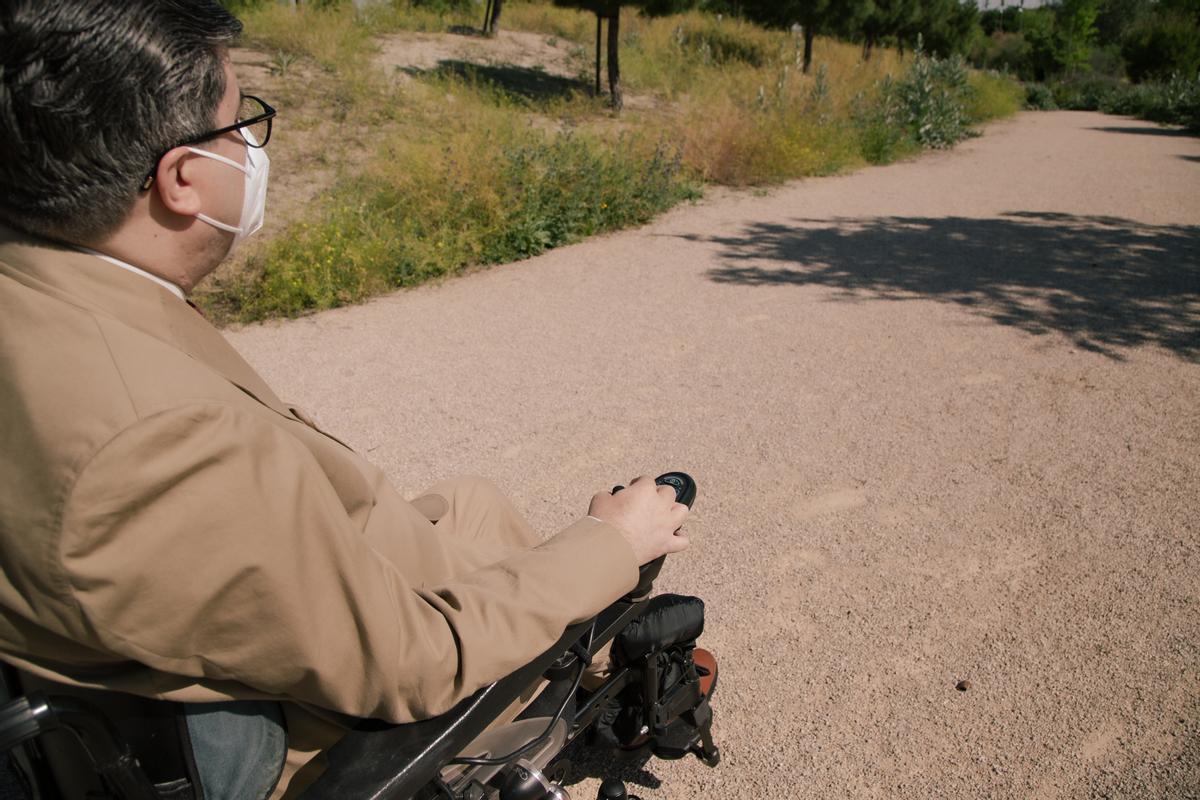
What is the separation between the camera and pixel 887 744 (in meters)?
2.45

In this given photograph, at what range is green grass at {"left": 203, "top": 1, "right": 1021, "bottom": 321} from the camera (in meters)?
7.13

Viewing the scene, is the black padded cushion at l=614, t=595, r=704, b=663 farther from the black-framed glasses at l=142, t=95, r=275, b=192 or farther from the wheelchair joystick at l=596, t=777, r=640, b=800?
the black-framed glasses at l=142, t=95, r=275, b=192

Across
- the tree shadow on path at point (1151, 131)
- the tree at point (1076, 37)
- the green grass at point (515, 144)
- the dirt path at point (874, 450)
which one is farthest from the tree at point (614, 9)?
the tree at point (1076, 37)

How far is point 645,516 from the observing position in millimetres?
1666

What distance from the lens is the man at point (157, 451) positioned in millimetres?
981

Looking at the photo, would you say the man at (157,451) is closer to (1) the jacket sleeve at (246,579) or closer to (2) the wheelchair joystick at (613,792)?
(1) the jacket sleeve at (246,579)

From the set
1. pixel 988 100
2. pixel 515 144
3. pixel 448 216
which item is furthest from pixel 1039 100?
pixel 448 216

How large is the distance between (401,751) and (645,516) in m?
0.64

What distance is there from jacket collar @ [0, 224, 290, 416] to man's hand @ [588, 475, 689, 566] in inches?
27.9

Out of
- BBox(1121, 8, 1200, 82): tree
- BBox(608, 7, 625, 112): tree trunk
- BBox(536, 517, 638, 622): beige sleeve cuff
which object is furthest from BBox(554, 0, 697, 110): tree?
BBox(1121, 8, 1200, 82): tree

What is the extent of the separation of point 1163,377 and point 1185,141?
15.3 meters

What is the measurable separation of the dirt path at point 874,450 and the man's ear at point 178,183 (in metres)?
1.88

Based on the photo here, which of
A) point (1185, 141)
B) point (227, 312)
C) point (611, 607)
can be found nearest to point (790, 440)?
point (611, 607)

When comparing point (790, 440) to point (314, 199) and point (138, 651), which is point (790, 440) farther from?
point (314, 199)
